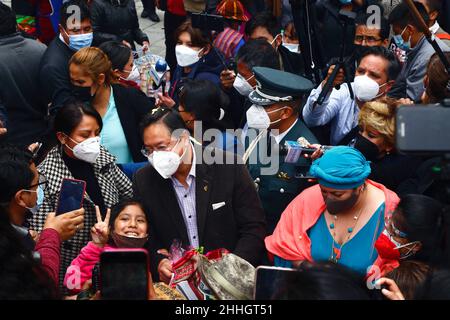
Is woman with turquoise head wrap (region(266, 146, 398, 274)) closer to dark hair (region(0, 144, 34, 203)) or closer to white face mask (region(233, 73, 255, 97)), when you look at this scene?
dark hair (region(0, 144, 34, 203))

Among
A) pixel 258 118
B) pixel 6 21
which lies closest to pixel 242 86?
pixel 258 118

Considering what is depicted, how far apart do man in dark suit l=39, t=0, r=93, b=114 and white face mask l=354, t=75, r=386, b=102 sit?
199 centimetres

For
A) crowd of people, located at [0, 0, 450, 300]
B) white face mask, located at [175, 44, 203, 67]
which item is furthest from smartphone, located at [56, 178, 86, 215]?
white face mask, located at [175, 44, 203, 67]

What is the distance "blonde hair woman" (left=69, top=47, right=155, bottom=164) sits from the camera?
4.98 metres

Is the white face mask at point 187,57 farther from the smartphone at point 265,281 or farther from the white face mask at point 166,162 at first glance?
the smartphone at point 265,281

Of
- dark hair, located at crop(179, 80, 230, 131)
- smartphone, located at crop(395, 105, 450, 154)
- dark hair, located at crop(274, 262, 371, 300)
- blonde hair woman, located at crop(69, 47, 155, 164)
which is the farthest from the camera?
blonde hair woman, located at crop(69, 47, 155, 164)

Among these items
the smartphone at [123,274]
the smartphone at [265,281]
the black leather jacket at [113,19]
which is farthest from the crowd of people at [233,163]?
the black leather jacket at [113,19]

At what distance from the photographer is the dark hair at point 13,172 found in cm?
359

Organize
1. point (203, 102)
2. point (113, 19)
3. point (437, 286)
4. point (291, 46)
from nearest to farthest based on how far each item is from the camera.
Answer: point (437, 286), point (203, 102), point (291, 46), point (113, 19)

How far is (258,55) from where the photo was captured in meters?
5.32

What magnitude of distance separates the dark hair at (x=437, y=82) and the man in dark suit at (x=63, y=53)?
2390 millimetres

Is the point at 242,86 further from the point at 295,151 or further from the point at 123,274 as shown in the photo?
the point at 123,274

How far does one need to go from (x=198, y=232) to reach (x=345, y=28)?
1.78 meters

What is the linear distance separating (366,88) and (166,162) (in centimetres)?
172
